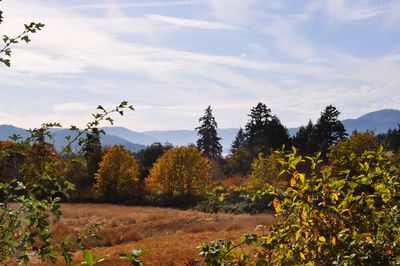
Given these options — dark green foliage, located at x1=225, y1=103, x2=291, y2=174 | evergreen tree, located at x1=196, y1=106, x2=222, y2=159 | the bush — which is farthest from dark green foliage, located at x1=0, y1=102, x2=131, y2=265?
evergreen tree, located at x1=196, y1=106, x2=222, y2=159

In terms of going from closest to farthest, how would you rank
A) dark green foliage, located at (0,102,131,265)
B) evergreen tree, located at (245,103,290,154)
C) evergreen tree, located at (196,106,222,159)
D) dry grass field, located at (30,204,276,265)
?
dark green foliage, located at (0,102,131,265), dry grass field, located at (30,204,276,265), evergreen tree, located at (245,103,290,154), evergreen tree, located at (196,106,222,159)

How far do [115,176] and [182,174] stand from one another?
29.0 feet

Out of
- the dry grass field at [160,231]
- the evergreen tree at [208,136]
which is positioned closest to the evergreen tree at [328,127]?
the evergreen tree at [208,136]

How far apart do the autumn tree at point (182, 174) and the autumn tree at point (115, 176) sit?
350 cm

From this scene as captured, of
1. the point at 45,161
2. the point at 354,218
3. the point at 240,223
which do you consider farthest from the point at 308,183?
the point at 240,223

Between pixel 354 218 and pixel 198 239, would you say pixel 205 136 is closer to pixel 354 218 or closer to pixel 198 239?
pixel 198 239

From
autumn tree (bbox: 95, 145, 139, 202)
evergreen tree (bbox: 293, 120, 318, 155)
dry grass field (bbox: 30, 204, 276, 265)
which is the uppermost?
evergreen tree (bbox: 293, 120, 318, 155)

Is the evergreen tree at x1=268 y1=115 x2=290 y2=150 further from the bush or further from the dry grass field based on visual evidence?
the bush

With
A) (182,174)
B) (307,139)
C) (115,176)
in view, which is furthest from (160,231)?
(307,139)

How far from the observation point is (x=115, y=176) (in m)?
53.8

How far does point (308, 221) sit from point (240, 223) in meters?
25.2

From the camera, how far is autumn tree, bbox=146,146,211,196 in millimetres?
52156

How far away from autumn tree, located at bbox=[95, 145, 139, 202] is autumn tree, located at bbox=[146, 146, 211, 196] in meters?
3.50

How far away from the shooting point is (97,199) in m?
54.8
